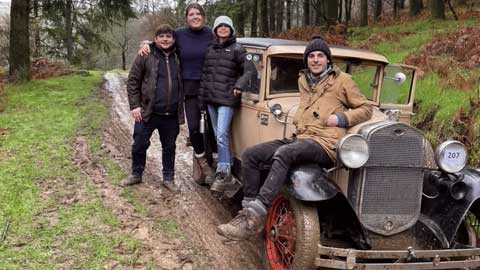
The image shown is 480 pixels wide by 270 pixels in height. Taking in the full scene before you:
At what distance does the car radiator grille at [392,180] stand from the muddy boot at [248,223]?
845 millimetres

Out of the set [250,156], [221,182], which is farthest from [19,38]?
[250,156]

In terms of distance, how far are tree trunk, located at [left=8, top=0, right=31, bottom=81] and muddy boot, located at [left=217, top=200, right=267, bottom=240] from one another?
11.8 meters

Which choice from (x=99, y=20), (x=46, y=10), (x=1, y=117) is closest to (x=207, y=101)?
(x=1, y=117)

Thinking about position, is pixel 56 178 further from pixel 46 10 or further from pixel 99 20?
pixel 99 20

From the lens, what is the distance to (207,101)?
240 inches

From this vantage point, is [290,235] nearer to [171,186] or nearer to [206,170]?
[206,170]

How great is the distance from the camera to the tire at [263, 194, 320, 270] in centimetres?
412

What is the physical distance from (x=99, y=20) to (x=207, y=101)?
17497 millimetres

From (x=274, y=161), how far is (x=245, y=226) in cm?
63

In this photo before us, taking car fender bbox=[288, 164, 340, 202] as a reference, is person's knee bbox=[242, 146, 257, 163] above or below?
above

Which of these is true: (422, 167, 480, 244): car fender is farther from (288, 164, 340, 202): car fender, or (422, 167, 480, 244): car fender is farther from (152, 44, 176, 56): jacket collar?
(152, 44, 176, 56): jacket collar

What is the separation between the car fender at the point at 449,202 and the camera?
14.5ft

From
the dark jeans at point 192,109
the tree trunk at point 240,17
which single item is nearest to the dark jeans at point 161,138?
the dark jeans at point 192,109

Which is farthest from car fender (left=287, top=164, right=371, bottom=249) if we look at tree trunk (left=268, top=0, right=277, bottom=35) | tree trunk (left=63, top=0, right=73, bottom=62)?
tree trunk (left=268, top=0, right=277, bottom=35)
